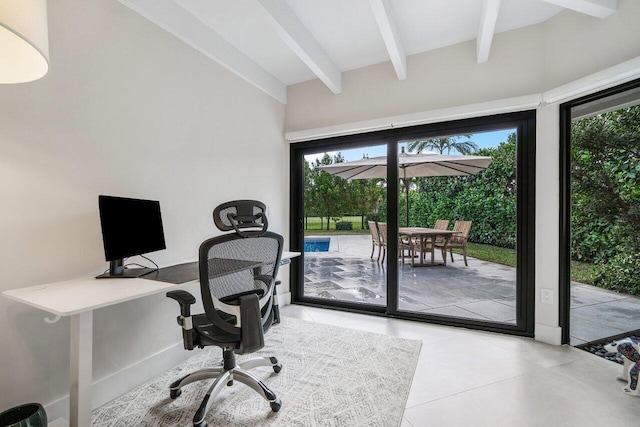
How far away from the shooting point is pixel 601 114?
2.22m

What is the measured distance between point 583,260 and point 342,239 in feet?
8.39

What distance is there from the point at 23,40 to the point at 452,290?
3979 millimetres

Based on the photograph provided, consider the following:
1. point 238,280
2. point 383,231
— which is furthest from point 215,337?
point 383,231

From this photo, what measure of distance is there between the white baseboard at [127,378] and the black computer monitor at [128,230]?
690 mm

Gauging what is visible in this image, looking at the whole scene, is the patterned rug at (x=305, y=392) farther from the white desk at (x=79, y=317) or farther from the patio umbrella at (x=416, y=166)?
the patio umbrella at (x=416, y=166)

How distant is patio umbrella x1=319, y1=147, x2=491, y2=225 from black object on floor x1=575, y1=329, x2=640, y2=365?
1777mm

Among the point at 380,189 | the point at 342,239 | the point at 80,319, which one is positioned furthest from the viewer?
the point at 342,239

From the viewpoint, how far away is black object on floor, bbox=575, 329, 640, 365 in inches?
82.5

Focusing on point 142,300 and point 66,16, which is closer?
point 66,16

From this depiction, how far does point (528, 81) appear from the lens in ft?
8.10

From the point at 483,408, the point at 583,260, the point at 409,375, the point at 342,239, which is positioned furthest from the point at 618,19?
the point at 342,239

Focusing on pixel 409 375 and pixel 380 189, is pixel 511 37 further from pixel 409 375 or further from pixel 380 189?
pixel 409 375

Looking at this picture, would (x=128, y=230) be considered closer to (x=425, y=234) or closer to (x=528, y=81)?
(x=425, y=234)

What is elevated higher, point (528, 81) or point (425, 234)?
point (528, 81)
